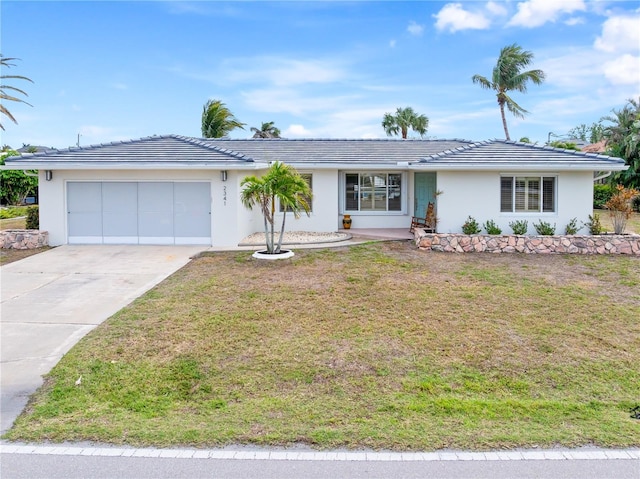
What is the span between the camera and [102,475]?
4094mm

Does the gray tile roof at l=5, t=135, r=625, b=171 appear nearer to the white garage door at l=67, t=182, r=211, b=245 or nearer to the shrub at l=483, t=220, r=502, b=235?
the white garage door at l=67, t=182, r=211, b=245

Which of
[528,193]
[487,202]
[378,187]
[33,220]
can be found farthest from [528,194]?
[33,220]

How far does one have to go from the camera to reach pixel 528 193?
16.2 m

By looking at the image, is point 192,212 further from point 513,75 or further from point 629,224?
point 513,75

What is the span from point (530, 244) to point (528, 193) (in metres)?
2.19

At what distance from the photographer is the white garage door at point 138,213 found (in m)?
15.9

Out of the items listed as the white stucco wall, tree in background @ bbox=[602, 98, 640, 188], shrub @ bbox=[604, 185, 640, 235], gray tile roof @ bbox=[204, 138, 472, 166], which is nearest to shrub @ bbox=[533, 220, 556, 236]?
the white stucco wall

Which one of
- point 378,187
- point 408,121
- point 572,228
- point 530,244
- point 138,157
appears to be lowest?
point 530,244

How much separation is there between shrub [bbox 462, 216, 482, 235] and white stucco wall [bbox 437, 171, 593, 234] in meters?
0.19

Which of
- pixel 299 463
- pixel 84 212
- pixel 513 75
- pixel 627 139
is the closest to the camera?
pixel 299 463

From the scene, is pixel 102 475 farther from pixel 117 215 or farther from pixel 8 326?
pixel 117 215

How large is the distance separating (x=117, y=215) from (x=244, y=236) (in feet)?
13.8

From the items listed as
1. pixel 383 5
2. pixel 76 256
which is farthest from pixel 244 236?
pixel 383 5

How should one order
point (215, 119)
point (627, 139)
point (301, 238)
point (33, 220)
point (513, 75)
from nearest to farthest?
point (301, 238)
point (33, 220)
point (627, 139)
point (513, 75)
point (215, 119)
